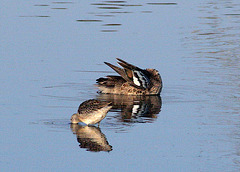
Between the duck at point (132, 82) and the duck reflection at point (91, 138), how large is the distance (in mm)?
3611

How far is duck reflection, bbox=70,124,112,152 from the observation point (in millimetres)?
10368

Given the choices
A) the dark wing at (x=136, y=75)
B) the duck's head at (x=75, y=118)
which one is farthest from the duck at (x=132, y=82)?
the duck's head at (x=75, y=118)

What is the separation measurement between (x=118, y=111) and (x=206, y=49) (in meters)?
6.69

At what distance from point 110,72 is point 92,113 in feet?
17.9

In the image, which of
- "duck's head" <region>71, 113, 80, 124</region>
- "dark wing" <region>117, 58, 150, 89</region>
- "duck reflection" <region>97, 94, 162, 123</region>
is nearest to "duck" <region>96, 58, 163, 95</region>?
"dark wing" <region>117, 58, 150, 89</region>

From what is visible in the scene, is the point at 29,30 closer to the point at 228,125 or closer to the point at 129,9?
the point at 129,9

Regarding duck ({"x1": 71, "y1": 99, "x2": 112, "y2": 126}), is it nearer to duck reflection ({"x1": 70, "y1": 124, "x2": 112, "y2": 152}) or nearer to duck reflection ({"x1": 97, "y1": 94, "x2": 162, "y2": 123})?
duck reflection ({"x1": 70, "y1": 124, "x2": 112, "y2": 152})

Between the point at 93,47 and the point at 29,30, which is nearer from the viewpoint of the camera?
the point at 93,47

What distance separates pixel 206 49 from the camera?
63.4ft

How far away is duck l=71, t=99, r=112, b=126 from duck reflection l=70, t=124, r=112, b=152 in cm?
12

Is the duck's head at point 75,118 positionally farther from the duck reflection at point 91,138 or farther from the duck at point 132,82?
the duck at point 132,82

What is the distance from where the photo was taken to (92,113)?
11508mm

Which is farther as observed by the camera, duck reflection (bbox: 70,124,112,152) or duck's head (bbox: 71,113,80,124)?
duck's head (bbox: 71,113,80,124)

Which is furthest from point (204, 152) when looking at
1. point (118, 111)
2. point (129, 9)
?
point (129, 9)
